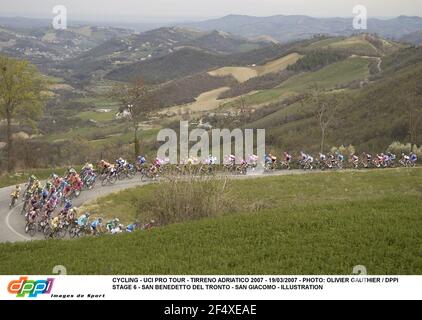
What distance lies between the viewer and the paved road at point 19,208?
64.0ft

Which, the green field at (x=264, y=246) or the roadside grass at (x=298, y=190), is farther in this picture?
the roadside grass at (x=298, y=190)

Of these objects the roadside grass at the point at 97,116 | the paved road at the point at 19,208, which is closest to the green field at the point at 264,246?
the paved road at the point at 19,208

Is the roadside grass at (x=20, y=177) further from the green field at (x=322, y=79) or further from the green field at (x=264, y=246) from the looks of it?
the green field at (x=322, y=79)

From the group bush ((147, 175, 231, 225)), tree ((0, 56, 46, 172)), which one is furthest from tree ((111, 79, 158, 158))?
bush ((147, 175, 231, 225))

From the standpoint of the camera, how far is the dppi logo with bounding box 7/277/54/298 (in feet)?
28.4

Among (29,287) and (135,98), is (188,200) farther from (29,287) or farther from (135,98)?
(135,98)

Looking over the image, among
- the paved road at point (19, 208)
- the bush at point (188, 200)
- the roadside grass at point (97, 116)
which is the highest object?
the bush at point (188, 200)

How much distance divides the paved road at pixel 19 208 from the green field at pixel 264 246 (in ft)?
21.1

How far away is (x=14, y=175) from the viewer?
101 feet

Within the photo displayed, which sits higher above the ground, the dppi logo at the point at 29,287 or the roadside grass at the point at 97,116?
the dppi logo at the point at 29,287

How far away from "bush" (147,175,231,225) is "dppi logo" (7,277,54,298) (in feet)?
23.4

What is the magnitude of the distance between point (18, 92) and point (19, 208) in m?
14.6

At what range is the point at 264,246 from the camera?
429 inches
